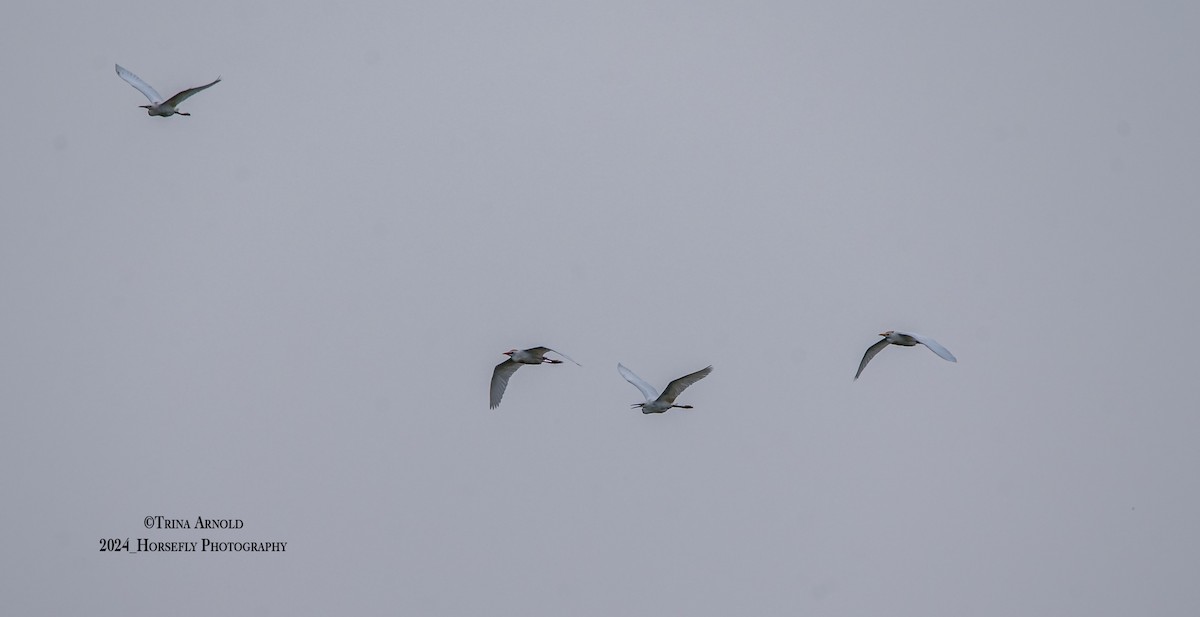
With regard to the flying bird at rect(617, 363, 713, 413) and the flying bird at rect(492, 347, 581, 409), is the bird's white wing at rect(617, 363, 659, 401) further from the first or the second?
the flying bird at rect(492, 347, 581, 409)

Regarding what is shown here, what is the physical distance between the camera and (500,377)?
33000 mm

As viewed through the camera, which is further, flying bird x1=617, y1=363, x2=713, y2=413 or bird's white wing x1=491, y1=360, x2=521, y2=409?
bird's white wing x1=491, y1=360, x2=521, y2=409

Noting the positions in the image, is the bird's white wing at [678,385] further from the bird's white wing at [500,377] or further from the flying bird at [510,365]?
the bird's white wing at [500,377]

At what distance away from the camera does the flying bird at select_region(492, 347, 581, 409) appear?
1265 inches

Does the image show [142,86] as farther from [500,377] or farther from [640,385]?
[640,385]

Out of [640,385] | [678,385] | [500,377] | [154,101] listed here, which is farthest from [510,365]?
[154,101]

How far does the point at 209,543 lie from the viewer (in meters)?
48.8

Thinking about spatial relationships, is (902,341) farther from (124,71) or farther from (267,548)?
(267,548)

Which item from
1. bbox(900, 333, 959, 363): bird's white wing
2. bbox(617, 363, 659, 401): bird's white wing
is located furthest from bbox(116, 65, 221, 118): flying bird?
bbox(900, 333, 959, 363): bird's white wing

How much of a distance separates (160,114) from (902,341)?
1665cm

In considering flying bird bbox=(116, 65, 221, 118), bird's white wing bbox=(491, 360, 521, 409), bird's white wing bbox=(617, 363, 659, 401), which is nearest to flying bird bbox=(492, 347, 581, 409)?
bird's white wing bbox=(491, 360, 521, 409)

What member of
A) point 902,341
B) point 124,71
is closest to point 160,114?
point 124,71

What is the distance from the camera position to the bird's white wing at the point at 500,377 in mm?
32844

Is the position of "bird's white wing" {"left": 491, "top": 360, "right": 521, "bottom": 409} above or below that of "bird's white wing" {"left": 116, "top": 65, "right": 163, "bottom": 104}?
below
